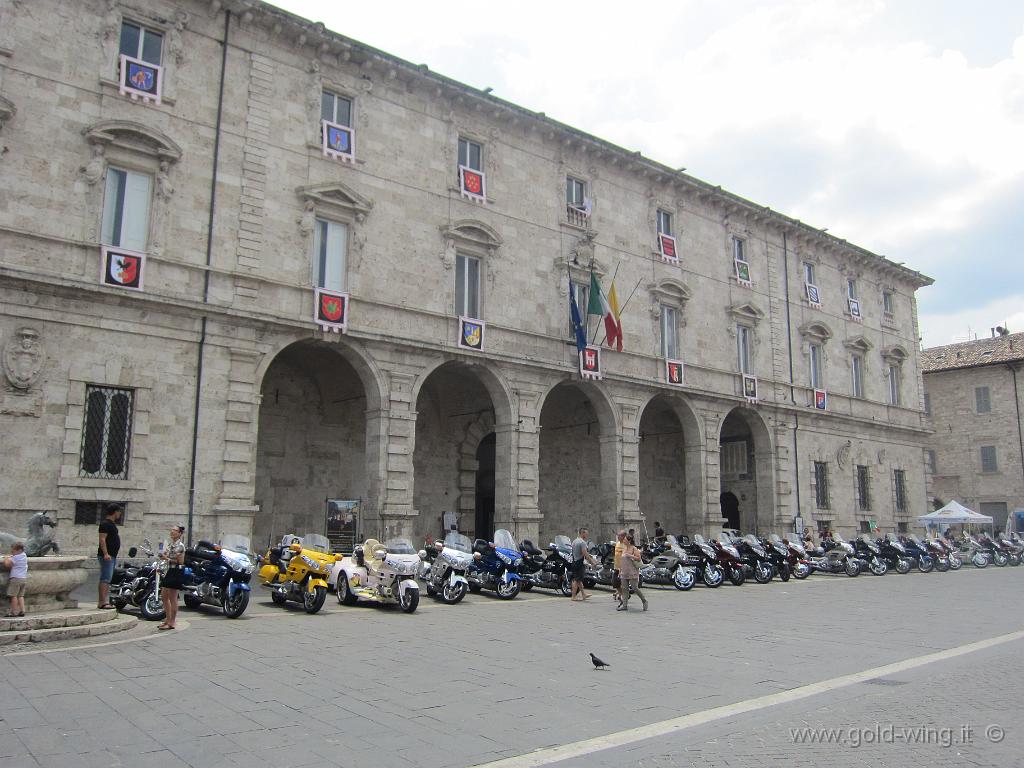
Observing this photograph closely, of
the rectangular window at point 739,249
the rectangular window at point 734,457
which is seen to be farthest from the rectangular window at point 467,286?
the rectangular window at point 734,457

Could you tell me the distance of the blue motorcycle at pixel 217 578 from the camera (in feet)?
39.1

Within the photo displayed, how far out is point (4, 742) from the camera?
17.9 feet

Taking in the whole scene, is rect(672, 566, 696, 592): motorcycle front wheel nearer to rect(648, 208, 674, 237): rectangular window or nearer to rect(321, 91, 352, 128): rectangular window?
rect(648, 208, 674, 237): rectangular window

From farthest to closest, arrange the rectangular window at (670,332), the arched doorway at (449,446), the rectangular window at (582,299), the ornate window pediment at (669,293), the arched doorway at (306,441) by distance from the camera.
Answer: the rectangular window at (670,332) < the ornate window pediment at (669,293) < the arched doorway at (449,446) < the rectangular window at (582,299) < the arched doorway at (306,441)

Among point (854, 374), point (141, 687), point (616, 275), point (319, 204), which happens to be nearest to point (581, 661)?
point (141, 687)

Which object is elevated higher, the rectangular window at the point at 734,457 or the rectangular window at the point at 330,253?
the rectangular window at the point at 330,253

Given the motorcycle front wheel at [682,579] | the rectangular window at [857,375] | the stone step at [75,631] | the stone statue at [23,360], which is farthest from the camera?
the rectangular window at [857,375]

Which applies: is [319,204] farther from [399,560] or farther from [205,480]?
[399,560]

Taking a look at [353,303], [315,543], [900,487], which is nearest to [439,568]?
[315,543]

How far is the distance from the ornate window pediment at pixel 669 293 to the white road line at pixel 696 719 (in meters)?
17.1

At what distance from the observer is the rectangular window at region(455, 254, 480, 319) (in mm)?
21297

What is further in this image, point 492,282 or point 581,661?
point 492,282

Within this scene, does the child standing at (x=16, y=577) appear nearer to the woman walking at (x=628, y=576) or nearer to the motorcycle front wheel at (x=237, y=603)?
the motorcycle front wheel at (x=237, y=603)

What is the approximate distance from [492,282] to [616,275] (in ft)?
15.6
